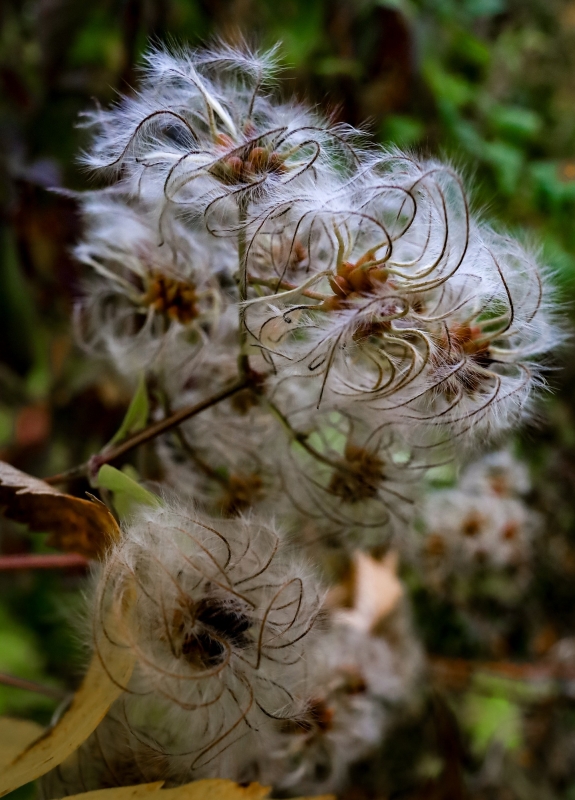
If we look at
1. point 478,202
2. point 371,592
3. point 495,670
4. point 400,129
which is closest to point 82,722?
point 371,592

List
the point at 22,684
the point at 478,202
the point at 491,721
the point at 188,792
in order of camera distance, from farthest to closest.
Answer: the point at 491,721 < the point at 478,202 < the point at 22,684 < the point at 188,792

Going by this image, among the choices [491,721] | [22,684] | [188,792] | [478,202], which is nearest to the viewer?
[188,792]

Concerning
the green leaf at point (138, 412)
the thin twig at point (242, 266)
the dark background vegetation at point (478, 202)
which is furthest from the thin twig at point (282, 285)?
the dark background vegetation at point (478, 202)

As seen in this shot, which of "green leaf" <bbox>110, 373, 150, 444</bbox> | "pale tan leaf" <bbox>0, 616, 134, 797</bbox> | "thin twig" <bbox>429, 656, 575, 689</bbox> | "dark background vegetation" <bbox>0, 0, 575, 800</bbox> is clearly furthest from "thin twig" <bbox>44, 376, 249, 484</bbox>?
"thin twig" <bbox>429, 656, 575, 689</bbox>

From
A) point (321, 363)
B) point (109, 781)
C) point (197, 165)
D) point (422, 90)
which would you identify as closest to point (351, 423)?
point (321, 363)

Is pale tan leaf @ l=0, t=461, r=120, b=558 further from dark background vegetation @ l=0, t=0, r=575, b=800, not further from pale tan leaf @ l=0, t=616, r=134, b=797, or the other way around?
dark background vegetation @ l=0, t=0, r=575, b=800

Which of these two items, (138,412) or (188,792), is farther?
(138,412)

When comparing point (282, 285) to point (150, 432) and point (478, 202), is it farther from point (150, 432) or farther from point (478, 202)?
point (478, 202)

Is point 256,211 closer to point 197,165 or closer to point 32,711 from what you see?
point 197,165
